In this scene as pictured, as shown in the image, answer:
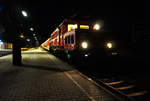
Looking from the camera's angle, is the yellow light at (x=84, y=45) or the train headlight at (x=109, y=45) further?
the train headlight at (x=109, y=45)

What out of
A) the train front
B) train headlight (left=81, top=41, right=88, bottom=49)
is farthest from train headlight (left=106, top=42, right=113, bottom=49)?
train headlight (left=81, top=41, right=88, bottom=49)

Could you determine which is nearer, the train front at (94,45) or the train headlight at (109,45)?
the train front at (94,45)

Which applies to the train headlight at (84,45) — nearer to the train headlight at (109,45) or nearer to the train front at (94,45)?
the train front at (94,45)

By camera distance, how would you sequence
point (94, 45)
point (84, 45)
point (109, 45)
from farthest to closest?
point (109, 45) < point (94, 45) < point (84, 45)

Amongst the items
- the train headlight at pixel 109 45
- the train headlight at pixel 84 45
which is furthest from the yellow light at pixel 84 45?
the train headlight at pixel 109 45

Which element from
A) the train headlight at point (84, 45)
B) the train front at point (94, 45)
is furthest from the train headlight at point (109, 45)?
the train headlight at point (84, 45)

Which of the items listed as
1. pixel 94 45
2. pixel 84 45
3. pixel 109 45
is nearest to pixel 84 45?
pixel 84 45

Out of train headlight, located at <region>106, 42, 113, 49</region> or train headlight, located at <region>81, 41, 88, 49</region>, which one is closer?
train headlight, located at <region>81, 41, 88, 49</region>

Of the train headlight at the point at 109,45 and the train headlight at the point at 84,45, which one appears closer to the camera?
the train headlight at the point at 84,45

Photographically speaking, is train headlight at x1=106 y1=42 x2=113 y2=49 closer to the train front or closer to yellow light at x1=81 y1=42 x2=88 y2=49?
the train front

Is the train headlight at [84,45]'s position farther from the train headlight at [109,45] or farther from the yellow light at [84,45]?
the train headlight at [109,45]

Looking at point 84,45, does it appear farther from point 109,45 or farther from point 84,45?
point 109,45

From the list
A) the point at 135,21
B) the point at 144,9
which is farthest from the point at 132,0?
the point at 135,21

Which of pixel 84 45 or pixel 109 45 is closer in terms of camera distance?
pixel 84 45
